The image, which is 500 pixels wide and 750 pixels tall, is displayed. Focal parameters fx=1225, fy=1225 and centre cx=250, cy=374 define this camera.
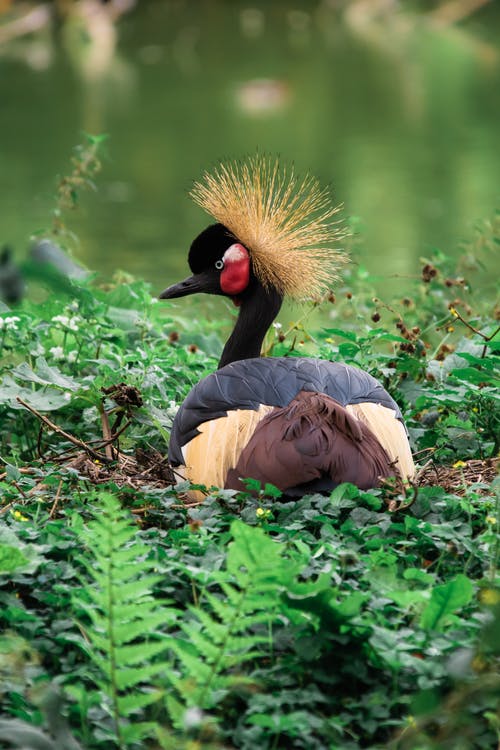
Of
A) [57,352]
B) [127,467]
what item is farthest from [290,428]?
[57,352]

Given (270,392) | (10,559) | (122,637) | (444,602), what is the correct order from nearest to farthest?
(122,637), (444,602), (10,559), (270,392)

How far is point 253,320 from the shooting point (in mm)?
4340

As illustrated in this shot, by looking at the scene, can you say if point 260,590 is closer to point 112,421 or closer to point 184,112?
point 112,421

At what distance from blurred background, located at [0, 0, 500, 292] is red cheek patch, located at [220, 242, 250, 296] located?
229cm

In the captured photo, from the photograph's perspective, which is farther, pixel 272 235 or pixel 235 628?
pixel 272 235

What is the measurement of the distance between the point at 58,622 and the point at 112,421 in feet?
5.73

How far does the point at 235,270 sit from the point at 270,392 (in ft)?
2.09

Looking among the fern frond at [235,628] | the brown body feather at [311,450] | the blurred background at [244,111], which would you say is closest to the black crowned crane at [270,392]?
the brown body feather at [311,450]

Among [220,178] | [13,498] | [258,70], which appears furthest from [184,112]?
[13,498]

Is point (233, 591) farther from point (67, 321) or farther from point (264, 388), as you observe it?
point (67, 321)

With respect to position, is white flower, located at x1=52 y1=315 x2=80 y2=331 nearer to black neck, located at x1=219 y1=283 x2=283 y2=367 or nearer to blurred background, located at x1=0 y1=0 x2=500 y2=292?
black neck, located at x1=219 y1=283 x2=283 y2=367

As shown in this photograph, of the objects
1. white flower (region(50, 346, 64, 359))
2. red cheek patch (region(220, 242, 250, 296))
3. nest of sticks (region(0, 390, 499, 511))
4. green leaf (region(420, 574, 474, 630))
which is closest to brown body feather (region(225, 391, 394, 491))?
nest of sticks (region(0, 390, 499, 511))

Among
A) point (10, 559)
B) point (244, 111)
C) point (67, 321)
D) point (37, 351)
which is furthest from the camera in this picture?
point (244, 111)

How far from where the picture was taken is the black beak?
4.41 metres
